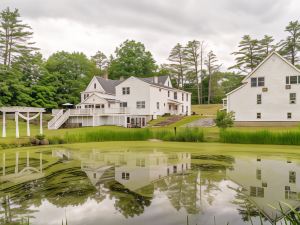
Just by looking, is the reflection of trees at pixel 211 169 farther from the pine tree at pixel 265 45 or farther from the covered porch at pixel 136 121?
the pine tree at pixel 265 45

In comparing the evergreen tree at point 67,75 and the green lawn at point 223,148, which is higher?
the evergreen tree at point 67,75

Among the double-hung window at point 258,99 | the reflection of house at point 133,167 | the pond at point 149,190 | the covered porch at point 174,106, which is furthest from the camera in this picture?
the covered porch at point 174,106

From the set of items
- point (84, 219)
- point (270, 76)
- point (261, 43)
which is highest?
point (261, 43)

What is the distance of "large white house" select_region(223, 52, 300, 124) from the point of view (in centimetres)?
2745

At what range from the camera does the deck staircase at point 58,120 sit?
32250 millimetres

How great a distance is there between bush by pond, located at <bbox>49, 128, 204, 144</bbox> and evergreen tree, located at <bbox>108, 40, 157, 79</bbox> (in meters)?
32.7

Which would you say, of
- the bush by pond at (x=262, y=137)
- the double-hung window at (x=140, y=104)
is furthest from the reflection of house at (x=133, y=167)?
the double-hung window at (x=140, y=104)

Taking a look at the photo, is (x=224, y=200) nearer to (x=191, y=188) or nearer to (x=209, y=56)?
(x=191, y=188)

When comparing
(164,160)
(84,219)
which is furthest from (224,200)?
(164,160)

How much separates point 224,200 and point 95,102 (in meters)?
30.8

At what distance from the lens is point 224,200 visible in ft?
22.0

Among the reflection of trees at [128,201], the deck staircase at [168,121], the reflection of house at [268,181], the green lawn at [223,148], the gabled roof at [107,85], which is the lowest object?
the reflection of trees at [128,201]

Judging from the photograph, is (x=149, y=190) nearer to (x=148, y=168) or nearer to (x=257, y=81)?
(x=148, y=168)

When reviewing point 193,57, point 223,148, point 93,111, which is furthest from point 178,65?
point 223,148
